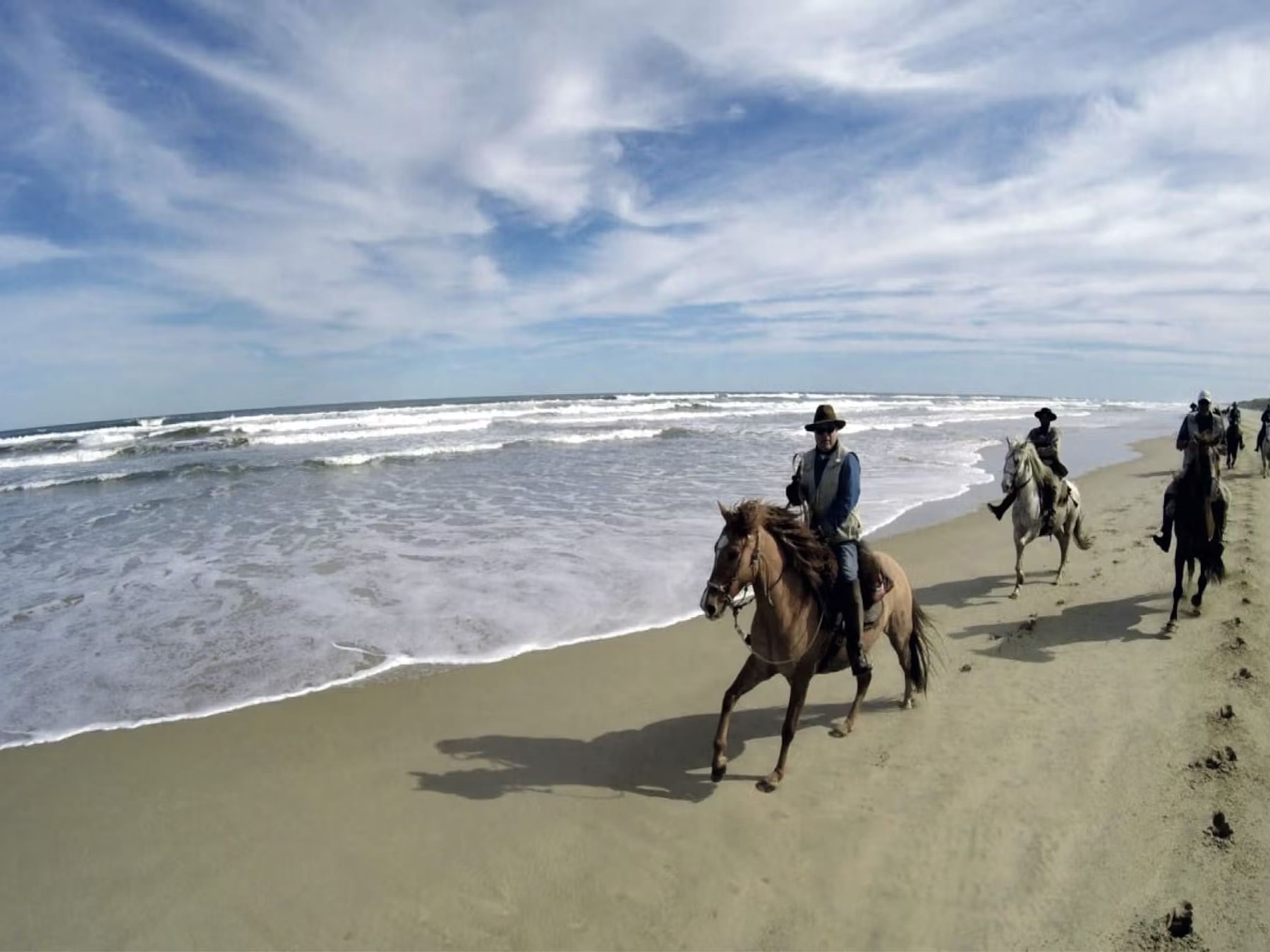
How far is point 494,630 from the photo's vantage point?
7.20 m

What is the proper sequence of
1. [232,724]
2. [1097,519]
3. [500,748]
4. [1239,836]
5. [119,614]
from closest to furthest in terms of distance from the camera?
1. [1239,836]
2. [500,748]
3. [232,724]
4. [119,614]
5. [1097,519]

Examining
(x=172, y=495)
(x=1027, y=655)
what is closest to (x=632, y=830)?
(x=1027, y=655)

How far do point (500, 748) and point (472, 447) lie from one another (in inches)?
915

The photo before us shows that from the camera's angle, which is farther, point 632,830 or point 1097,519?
point 1097,519

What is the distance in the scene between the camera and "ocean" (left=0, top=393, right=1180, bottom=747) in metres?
6.33

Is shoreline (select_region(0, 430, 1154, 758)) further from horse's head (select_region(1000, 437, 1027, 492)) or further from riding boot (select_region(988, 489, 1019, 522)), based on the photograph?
horse's head (select_region(1000, 437, 1027, 492))

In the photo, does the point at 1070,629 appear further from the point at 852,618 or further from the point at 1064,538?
the point at 852,618

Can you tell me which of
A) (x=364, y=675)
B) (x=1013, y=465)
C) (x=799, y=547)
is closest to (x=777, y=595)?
(x=799, y=547)

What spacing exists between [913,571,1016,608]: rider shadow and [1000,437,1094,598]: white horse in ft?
0.67

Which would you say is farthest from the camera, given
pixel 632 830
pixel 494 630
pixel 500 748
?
pixel 494 630

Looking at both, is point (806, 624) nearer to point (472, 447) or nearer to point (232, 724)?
point (232, 724)

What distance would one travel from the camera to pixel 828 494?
4.92 m

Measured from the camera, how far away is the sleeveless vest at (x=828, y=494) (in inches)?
192

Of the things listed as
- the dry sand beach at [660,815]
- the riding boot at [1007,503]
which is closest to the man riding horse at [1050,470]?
the riding boot at [1007,503]
